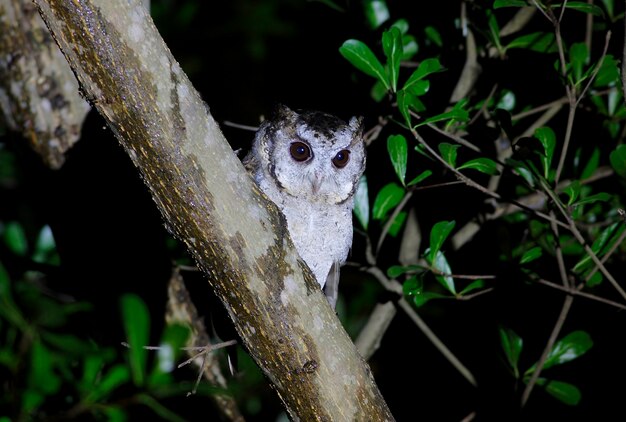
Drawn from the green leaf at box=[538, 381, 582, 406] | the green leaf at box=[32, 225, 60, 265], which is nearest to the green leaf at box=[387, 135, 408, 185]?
the green leaf at box=[538, 381, 582, 406]

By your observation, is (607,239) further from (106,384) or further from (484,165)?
(106,384)

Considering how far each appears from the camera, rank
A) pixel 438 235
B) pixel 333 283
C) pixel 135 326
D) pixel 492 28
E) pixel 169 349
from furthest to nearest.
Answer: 1. pixel 333 283
2. pixel 492 28
3. pixel 438 235
4. pixel 169 349
5. pixel 135 326

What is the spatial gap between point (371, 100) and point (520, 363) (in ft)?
4.82

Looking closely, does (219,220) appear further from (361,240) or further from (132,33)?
(361,240)

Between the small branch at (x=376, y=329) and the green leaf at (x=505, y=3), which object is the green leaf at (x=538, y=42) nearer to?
the green leaf at (x=505, y=3)

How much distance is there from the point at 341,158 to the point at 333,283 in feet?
2.01

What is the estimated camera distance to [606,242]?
2209mm

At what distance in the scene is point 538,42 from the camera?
244 centimetres

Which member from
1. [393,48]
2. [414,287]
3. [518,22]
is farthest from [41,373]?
[518,22]

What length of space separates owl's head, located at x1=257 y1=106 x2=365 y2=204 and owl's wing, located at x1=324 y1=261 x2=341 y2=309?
0.39m

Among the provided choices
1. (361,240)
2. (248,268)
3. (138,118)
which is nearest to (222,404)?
(361,240)

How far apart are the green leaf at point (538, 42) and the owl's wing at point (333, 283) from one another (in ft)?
3.72

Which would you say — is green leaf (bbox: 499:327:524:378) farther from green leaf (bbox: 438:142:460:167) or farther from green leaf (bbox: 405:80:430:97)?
green leaf (bbox: 405:80:430:97)

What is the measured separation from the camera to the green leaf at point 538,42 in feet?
7.97
